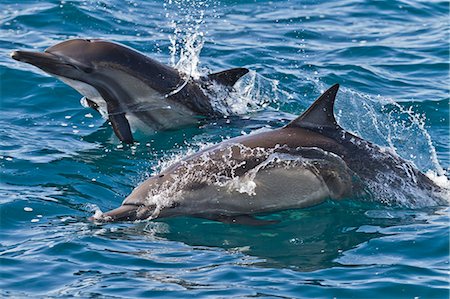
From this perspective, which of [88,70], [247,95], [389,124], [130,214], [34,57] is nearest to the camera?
[130,214]

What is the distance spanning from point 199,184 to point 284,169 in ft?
2.85

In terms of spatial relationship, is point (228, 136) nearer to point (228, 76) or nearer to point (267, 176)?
point (228, 76)

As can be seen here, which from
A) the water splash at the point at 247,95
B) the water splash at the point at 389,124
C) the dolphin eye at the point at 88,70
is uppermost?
the dolphin eye at the point at 88,70

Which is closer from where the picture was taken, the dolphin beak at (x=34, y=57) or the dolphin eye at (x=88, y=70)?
the dolphin beak at (x=34, y=57)

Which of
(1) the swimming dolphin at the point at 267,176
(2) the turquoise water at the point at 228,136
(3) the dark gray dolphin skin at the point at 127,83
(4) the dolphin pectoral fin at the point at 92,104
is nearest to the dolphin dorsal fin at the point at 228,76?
(3) the dark gray dolphin skin at the point at 127,83

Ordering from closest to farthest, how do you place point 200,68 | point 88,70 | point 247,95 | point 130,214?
point 130,214 < point 88,70 < point 247,95 < point 200,68

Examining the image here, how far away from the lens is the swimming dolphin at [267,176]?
32.2 feet

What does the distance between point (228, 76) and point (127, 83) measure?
136 cm

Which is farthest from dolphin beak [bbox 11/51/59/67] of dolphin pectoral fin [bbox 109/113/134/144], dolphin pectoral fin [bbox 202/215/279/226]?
dolphin pectoral fin [bbox 202/215/279/226]

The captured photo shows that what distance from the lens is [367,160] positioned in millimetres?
10273

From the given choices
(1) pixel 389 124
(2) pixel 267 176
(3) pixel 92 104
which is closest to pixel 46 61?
(3) pixel 92 104

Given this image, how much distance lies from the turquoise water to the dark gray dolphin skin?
0.30m

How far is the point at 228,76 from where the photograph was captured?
44.0 ft

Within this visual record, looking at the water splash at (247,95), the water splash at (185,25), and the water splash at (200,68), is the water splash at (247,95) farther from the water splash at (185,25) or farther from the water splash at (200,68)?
the water splash at (185,25)
